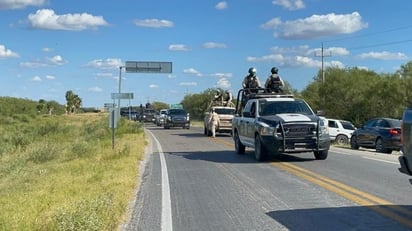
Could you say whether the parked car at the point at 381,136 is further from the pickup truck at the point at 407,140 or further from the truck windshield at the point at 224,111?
the pickup truck at the point at 407,140

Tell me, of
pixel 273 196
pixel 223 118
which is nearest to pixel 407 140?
pixel 273 196

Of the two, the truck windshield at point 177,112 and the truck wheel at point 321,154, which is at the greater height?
the truck windshield at point 177,112

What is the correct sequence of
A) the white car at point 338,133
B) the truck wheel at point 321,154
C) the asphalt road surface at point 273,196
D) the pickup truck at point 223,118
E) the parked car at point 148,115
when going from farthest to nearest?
the parked car at point 148,115
the pickup truck at point 223,118
the white car at point 338,133
the truck wheel at point 321,154
the asphalt road surface at point 273,196

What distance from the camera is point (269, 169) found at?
15.5m

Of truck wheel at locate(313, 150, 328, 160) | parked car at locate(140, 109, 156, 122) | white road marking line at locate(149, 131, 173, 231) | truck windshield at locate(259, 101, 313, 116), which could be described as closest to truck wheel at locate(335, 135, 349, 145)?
truck windshield at locate(259, 101, 313, 116)

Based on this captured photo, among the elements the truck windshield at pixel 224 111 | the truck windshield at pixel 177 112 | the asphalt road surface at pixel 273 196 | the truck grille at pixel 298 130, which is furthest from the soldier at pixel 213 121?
the truck grille at pixel 298 130

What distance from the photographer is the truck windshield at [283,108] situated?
18266 mm

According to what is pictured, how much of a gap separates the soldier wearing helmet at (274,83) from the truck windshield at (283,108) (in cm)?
306

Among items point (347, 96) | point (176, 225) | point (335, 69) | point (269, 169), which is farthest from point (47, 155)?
point (335, 69)

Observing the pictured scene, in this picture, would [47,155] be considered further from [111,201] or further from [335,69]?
[335,69]

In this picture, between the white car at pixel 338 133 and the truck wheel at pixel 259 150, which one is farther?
the white car at pixel 338 133

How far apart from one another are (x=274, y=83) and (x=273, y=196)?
1128 cm

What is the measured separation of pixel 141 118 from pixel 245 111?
200ft

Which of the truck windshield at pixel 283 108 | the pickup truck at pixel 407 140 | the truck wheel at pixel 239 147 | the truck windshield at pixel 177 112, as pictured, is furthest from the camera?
the truck windshield at pixel 177 112
